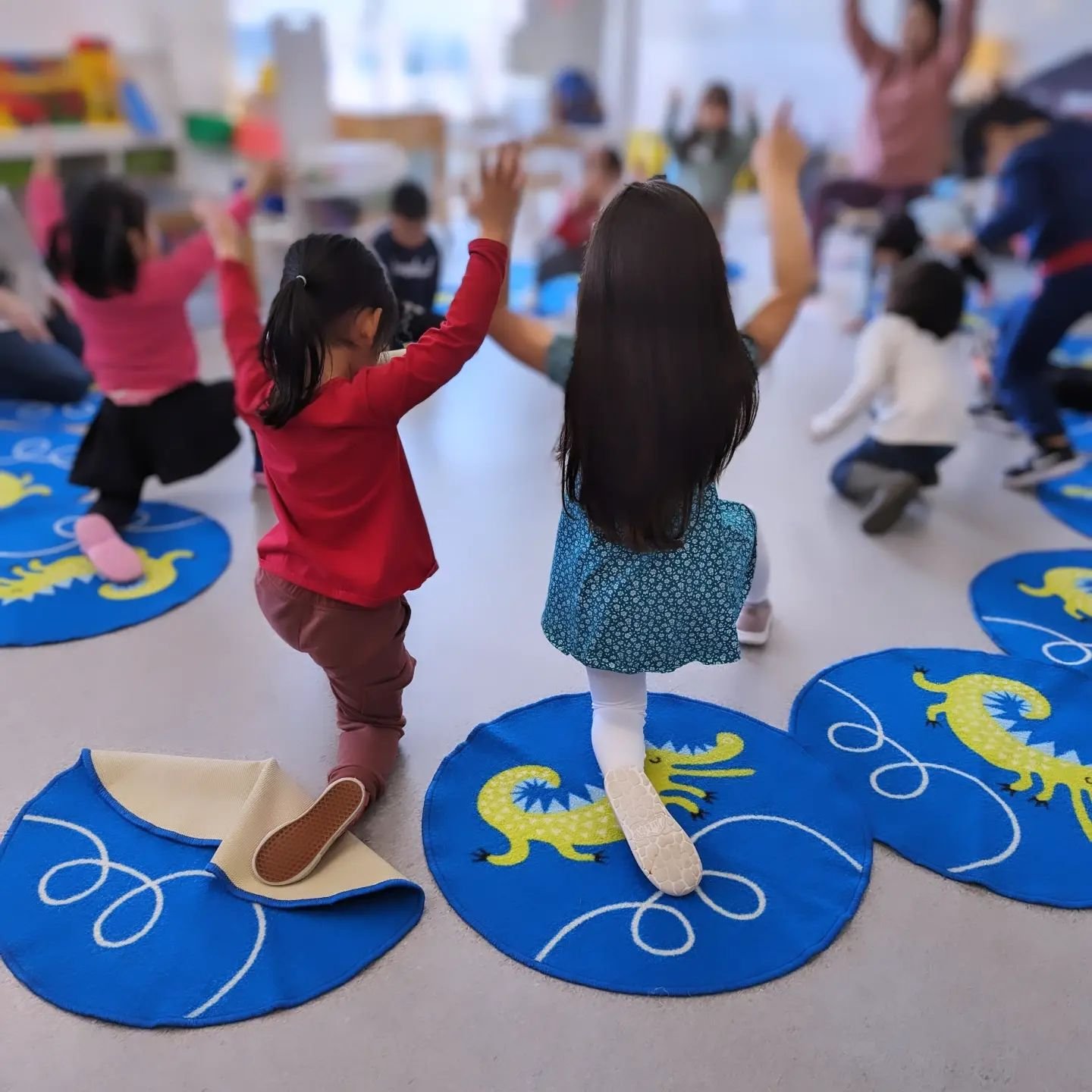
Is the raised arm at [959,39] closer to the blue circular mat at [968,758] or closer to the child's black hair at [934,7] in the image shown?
the child's black hair at [934,7]

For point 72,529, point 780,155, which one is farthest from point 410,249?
point 780,155

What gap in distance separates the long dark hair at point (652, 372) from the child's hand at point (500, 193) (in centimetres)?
13

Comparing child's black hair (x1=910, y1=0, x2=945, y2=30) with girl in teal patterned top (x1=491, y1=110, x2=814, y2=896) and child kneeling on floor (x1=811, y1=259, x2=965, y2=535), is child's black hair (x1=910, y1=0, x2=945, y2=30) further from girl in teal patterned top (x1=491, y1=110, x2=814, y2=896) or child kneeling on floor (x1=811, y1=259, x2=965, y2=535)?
girl in teal patterned top (x1=491, y1=110, x2=814, y2=896)

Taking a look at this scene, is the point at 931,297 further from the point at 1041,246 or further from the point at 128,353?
the point at 128,353

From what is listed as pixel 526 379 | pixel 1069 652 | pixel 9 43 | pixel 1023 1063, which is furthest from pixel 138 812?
pixel 9 43

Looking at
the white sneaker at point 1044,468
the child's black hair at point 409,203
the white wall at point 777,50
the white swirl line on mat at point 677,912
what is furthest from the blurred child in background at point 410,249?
the white wall at point 777,50

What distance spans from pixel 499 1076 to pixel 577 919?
21 centimetres

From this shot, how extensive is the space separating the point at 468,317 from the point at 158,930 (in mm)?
808

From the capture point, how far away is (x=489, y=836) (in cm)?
132

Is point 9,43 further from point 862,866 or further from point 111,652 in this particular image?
point 862,866

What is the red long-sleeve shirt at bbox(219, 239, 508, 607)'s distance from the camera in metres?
1.22

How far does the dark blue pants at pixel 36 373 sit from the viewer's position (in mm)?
2809

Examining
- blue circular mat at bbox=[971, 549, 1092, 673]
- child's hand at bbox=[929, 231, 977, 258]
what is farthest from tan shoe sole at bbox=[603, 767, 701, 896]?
child's hand at bbox=[929, 231, 977, 258]

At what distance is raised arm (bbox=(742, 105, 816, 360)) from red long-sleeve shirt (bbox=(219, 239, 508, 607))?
56 centimetres
